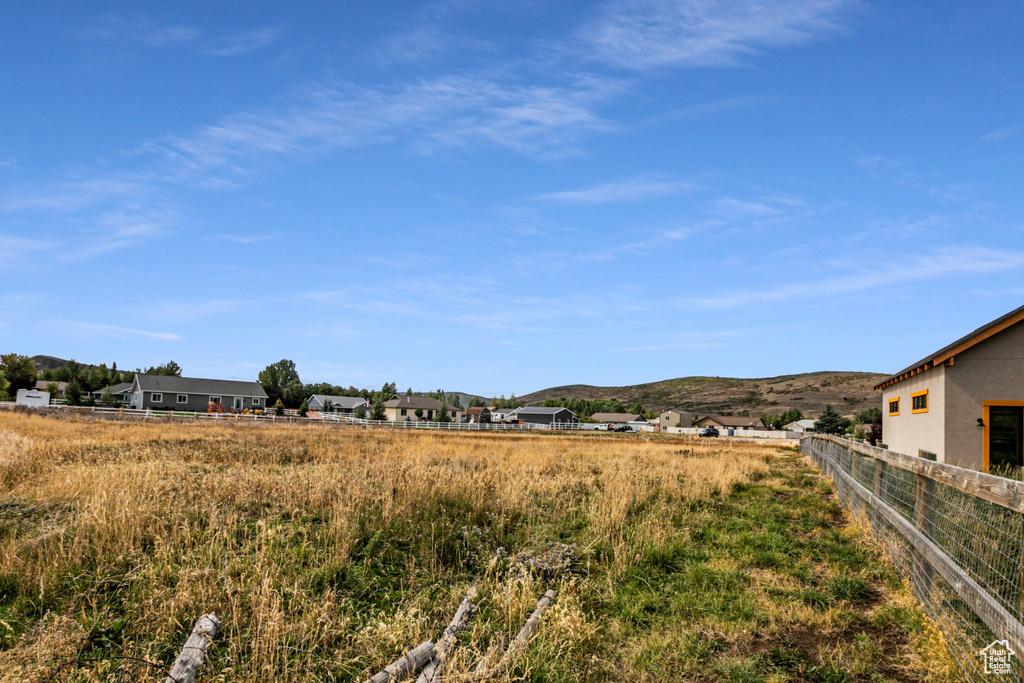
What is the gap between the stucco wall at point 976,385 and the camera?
17203mm

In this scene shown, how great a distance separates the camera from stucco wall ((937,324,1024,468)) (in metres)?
17.2

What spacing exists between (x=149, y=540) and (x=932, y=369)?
2095 cm

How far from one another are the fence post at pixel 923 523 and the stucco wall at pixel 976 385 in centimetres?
1287

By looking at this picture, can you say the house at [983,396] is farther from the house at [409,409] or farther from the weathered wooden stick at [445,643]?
the house at [409,409]

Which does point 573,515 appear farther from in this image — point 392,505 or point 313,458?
point 313,458

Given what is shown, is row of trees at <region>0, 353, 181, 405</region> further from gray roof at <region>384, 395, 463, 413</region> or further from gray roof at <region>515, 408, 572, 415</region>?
gray roof at <region>515, 408, 572, 415</region>

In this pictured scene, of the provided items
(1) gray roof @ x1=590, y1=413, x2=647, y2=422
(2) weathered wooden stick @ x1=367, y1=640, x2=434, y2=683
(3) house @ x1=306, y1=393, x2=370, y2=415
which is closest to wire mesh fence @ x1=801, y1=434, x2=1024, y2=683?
(2) weathered wooden stick @ x1=367, y1=640, x2=434, y2=683

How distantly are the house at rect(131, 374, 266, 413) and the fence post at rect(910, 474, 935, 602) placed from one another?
85897 millimetres

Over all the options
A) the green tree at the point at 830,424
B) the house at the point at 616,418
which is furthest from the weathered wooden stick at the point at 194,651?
the house at the point at 616,418

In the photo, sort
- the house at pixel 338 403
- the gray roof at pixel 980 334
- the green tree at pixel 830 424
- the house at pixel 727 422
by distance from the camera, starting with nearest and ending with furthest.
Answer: the gray roof at pixel 980 334 → the green tree at pixel 830 424 → the house at pixel 338 403 → the house at pixel 727 422

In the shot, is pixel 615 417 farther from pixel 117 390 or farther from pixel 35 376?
pixel 35 376

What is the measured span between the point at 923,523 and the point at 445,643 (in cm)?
518

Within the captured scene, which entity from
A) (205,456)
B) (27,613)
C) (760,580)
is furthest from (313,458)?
(760,580)

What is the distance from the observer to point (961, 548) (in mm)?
6078
